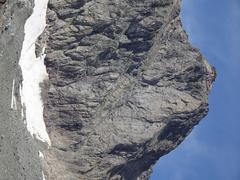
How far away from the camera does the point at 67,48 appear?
66.4m

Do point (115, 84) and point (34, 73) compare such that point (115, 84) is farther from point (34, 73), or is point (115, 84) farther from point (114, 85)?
point (34, 73)

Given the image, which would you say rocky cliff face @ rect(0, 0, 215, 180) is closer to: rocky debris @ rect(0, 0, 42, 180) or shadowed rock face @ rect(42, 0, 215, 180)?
shadowed rock face @ rect(42, 0, 215, 180)

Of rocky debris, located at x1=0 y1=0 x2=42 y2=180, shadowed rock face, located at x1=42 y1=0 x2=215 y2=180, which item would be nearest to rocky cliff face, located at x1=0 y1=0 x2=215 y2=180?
shadowed rock face, located at x1=42 y1=0 x2=215 y2=180

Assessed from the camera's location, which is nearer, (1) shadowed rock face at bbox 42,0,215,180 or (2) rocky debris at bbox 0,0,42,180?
(2) rocky debris at bbox 0,0,42,180

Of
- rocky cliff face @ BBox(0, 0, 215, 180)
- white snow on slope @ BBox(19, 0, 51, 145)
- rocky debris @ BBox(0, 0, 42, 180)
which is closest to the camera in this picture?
rocky debris @ BBox(0, 0, 42, 180)

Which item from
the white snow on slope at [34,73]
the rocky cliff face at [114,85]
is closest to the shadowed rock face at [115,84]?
the rocky cliff face at [114,85]

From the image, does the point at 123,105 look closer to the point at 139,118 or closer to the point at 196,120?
the point at 139,118

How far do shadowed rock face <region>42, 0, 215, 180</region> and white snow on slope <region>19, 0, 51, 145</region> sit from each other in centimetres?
69

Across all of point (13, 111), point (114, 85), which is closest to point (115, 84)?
point (114, 85)

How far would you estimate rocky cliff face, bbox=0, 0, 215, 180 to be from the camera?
217 feet

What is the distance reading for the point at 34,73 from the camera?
65.4 metres

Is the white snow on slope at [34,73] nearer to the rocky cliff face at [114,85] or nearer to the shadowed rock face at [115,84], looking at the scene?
the rocky cliff face at [114,85]

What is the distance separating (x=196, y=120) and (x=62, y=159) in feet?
43.8

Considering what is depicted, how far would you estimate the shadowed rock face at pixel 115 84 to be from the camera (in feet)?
217
